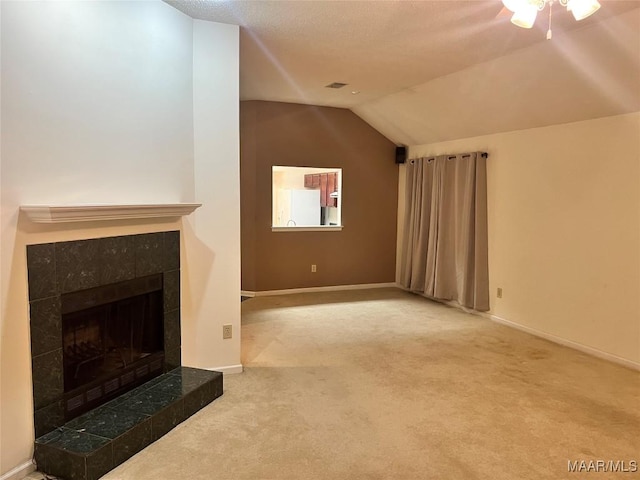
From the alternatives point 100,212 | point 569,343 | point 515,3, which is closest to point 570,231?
point 569,343

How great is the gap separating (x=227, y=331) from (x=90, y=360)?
1041 millimetres

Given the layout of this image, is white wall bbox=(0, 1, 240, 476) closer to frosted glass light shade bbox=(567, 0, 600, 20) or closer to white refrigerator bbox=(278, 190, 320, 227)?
frosted glass light shade bbox=(567, 0, 600, 20)

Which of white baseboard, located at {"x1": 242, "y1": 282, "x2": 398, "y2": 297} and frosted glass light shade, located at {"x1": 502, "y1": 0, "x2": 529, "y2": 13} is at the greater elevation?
frosted glass light shade, located at {"x1": 502, "y1": 0, "x2": 529, "y2": 13}

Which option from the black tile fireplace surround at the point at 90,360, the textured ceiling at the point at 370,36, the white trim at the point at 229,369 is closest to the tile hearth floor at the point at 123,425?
the black tile fireplace surround at the point at 90,360

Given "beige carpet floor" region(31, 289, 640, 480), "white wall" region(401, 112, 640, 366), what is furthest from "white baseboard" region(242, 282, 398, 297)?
"white wall" region(401, 112, 640, 366)

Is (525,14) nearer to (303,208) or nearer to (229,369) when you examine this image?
(229,369)

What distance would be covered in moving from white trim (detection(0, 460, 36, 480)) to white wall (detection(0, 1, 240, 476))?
15mm

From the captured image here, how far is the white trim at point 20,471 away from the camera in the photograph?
2165 mm

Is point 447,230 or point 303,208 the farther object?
point 303,208

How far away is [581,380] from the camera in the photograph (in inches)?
138

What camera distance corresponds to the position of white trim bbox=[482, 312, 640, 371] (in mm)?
3803

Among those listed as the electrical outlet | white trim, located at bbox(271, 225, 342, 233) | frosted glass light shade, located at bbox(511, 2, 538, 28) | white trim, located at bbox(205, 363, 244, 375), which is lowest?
white trim, located at bbox(205, 363, 244, 375)

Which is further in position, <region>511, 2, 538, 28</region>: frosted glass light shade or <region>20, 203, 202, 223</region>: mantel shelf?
<region>20, 203, 202, 223</region>: mantel shelf

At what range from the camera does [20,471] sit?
2217 millimetres
